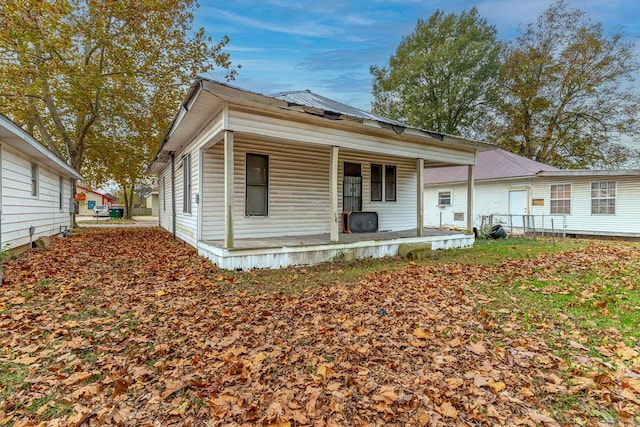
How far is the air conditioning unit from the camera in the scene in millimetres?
9547

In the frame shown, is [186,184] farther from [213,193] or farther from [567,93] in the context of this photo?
[567,93]

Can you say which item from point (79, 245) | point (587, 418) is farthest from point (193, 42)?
point (587, 418)

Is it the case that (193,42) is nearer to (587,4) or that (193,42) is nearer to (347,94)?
(347,94)

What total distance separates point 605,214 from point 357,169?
11534mm

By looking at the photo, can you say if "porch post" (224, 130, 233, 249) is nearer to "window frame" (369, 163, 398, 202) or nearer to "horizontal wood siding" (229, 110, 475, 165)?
"horizontal wood siding" (229, 110, 475, 165)

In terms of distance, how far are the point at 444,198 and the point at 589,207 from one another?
704 centimetres

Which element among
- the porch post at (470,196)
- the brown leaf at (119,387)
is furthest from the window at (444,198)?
the brown leaf at (119,387)

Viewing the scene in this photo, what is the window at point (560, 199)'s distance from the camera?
14531mm

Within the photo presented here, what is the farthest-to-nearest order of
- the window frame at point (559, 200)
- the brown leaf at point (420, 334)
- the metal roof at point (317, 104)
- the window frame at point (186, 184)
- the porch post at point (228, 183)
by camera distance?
the window frame at point (559, 200)
the window frame at point (186, 184)
the metal roof at point (317, 104)
the porch post at point (228, 183)
the brown leaf at point (420, 334)

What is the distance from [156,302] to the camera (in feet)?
14.3

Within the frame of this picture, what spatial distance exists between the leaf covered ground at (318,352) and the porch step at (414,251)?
2566 mm

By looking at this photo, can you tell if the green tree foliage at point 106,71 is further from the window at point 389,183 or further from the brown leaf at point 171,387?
the brown leaf at point 171,387

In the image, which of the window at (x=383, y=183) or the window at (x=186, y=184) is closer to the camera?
the window at (x=186, y=184)

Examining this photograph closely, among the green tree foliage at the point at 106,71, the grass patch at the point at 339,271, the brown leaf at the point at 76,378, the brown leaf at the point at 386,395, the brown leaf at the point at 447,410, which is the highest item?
the green tree foliage at the point at 106,71
